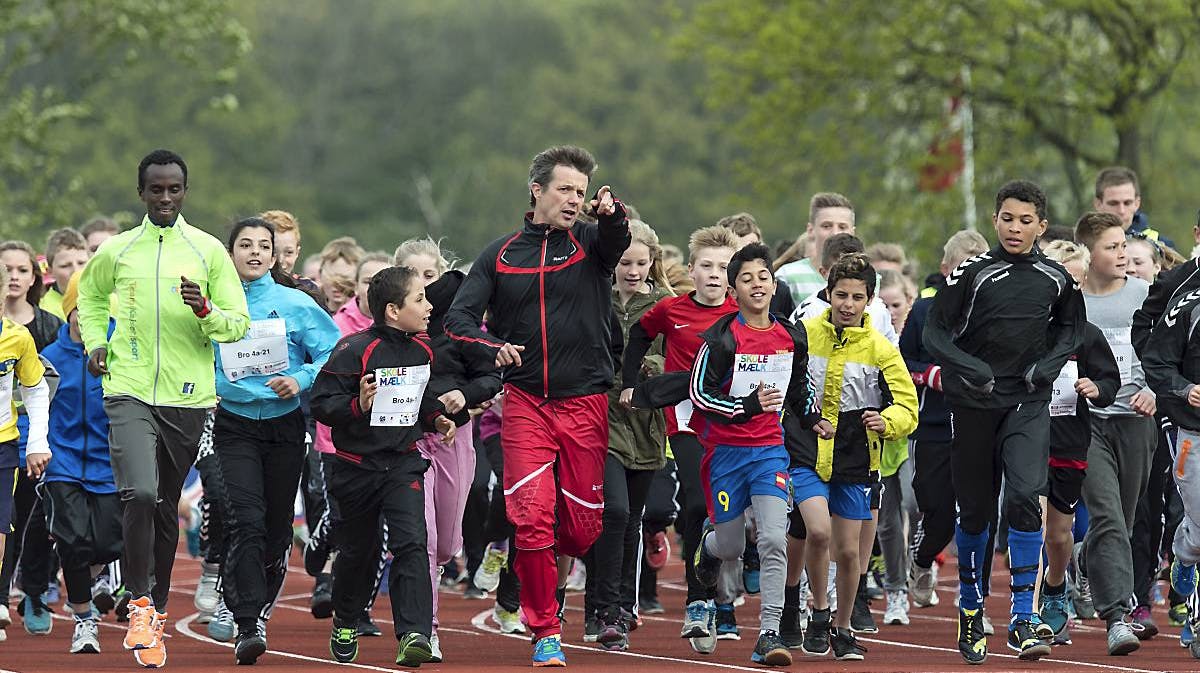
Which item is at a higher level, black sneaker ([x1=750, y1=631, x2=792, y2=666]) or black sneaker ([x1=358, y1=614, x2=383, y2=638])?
black sneaker ([x1=750, y1=631, x2=792, y2=666])

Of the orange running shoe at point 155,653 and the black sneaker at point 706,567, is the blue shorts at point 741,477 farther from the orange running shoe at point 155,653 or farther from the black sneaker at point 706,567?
the orange running shoe at point 155,653

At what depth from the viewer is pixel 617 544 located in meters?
11.3

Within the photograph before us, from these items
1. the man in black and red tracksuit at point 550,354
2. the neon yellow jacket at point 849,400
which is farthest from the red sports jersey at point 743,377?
the man in black and red tracksuit at point 550,354

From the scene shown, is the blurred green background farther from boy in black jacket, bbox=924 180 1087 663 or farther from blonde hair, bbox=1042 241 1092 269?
blonde hair, bbox=1042 241 1092 269

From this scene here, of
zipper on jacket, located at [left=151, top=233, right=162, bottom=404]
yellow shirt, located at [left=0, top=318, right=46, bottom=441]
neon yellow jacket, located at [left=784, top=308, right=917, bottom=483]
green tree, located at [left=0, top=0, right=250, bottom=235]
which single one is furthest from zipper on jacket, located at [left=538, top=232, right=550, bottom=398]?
Result: green tree, located at [left=0, top=0, right=250, bottom=235]

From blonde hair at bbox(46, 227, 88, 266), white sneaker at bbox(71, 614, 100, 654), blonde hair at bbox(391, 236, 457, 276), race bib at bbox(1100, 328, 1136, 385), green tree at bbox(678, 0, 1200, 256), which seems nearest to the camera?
white sneaker at bbox(71, 614, 100, 654)

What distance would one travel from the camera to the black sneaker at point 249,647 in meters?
10.3

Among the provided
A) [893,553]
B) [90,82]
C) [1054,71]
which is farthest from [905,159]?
[893,553]

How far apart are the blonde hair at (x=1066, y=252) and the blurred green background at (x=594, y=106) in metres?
4.63

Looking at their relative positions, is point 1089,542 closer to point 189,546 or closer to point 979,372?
point 979,372

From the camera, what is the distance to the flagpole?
29.6m

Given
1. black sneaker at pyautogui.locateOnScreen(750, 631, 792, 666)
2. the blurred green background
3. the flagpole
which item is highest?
the blurred green background

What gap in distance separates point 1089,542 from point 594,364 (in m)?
2.99

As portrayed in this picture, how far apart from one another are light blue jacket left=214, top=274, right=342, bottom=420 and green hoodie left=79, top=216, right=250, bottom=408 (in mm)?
229
